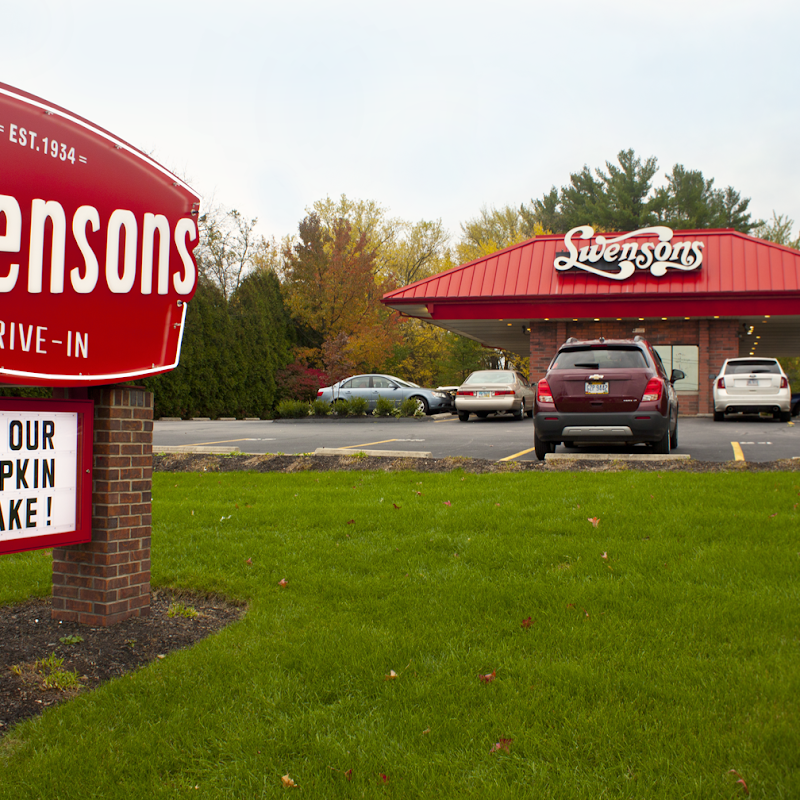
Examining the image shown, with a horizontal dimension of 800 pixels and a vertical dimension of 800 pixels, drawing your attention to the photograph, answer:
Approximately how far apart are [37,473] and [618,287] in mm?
22112

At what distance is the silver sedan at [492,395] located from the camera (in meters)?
21.0

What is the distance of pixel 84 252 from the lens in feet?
12.9


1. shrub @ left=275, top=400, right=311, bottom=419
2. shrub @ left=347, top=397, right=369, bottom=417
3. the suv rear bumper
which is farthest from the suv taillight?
shrub @ left=275, top=400, right=311, bottom=419

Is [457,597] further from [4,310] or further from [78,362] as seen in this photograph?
[4,310]

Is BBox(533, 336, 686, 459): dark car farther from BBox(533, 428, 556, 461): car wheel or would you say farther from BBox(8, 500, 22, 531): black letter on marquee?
BBox(8, 500, 22, 531): black letter on marquee

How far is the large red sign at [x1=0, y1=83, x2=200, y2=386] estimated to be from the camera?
11.8ft

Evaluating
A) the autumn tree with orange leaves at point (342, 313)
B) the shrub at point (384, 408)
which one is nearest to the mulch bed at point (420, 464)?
the shrub at point (384, 408)

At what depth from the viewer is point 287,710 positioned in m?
3.11

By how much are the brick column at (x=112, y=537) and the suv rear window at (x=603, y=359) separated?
7.27 metres

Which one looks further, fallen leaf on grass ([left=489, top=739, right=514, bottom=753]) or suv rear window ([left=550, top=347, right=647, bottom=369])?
suv rear window ([left=550, top=347, right=647, bottom=369])

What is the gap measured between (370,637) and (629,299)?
21.8m

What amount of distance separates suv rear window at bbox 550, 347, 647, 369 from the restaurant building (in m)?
13.6

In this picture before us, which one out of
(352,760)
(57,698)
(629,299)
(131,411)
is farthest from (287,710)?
(629,299)

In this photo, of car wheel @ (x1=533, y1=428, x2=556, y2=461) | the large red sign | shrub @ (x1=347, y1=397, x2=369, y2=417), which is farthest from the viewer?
shrub @ (x1=347, y1=397, x2=369, y2=417)
